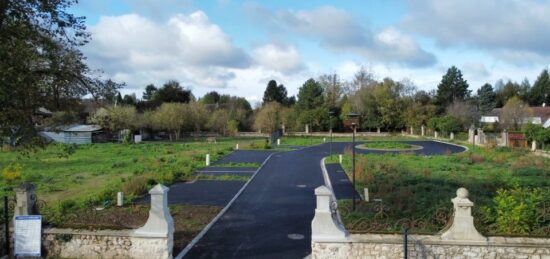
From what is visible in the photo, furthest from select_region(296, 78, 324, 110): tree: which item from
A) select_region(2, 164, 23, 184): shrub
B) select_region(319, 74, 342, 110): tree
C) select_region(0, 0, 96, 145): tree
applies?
select_region(0, 0, 96, 145): tree

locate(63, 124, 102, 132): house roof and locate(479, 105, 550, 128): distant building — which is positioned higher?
locate(479, 105, 550, 128): distant building

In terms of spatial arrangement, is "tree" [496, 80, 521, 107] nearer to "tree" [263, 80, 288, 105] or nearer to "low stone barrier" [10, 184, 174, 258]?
"tree" [263, 80, 288, 105]

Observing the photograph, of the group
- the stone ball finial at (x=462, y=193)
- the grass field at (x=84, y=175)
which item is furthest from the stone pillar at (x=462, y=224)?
the grass field at (x=84, y=175)

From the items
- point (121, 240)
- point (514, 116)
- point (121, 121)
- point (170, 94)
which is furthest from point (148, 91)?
point (121, 240)

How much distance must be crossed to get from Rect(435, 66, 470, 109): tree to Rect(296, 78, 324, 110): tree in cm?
2316

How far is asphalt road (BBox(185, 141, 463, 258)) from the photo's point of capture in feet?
36.3

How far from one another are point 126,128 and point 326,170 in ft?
133

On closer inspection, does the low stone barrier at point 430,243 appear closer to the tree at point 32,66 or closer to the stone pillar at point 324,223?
the stone pillar at point 324,223

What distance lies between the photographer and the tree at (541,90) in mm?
89188

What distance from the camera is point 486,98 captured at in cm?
8525

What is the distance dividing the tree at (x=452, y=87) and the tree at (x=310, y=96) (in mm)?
23161

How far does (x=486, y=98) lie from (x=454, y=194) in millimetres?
77077

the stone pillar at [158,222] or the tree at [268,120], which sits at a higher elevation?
the tree at [268,120]

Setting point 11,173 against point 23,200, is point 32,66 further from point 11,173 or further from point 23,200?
point 11,173
